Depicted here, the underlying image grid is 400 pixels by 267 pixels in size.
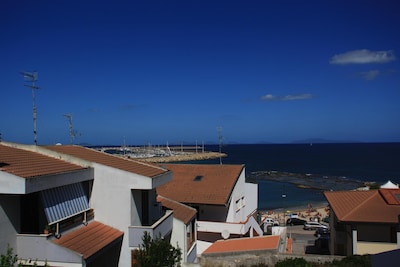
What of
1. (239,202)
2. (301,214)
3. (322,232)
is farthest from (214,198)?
(301,214)

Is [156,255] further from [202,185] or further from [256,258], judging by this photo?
[202,185]

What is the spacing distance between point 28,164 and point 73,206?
2473mm

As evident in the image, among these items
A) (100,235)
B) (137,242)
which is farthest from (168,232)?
(100,235)

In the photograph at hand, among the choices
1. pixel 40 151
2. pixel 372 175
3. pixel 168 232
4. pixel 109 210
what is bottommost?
pixel 372 175

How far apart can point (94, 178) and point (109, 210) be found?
1578mm

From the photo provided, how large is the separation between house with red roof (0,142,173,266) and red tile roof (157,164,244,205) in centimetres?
950

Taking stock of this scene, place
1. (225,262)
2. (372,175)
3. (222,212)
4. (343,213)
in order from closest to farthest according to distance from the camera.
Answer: (225,262) < (343,213) < (222,212) < (372,175)

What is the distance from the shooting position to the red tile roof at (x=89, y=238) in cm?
1298

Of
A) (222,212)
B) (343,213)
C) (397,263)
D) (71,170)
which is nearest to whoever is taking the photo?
(397,263)

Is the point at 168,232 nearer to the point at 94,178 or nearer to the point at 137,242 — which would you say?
the point at 137,242

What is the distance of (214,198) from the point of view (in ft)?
92.4

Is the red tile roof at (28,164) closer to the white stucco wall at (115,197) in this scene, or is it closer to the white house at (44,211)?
the white house at (44,211)

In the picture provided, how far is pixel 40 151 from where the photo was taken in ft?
53.7

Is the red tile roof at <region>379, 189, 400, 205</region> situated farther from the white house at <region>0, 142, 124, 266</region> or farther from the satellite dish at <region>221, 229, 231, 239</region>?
the white house at <region>0, 142, 124, 266</region>
